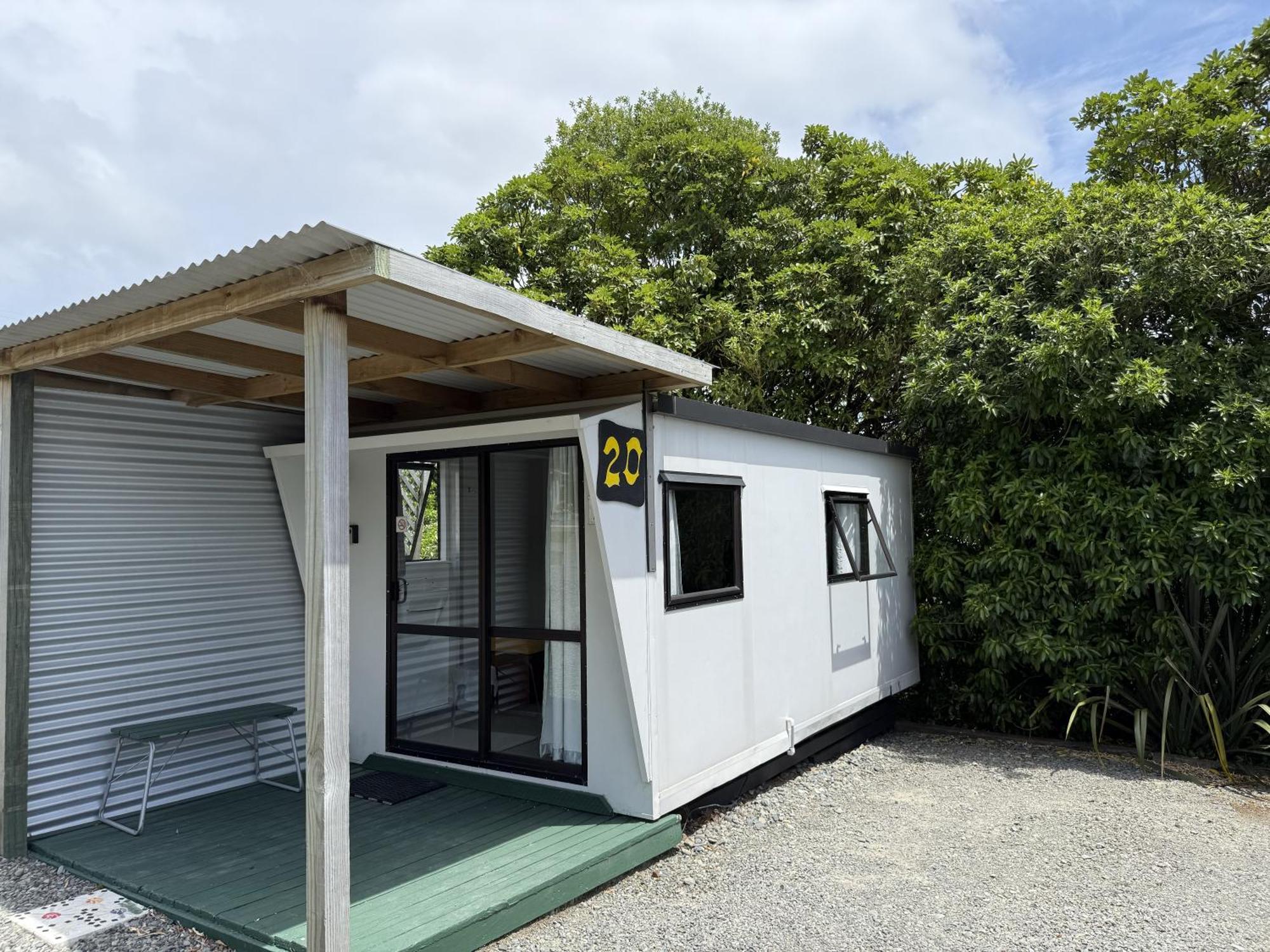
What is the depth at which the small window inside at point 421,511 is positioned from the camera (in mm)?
4805

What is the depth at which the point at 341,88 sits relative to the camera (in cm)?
1110

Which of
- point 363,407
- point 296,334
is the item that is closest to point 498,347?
point 296,334

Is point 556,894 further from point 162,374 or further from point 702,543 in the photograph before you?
point 162,374

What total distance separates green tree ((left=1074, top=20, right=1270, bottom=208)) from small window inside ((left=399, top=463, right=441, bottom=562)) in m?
6.38

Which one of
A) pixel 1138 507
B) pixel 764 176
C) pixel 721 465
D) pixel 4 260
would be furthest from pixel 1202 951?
pixel 4 260

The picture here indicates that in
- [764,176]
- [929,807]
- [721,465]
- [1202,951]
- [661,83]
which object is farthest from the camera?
[661,83]

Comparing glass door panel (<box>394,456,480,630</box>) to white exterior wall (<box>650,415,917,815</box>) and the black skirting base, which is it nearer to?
white exterior wall (<box>650,415,917,815</box>)

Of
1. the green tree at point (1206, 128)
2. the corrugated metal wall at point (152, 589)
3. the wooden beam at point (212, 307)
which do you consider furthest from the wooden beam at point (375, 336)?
the green tree at point (1206, 128)

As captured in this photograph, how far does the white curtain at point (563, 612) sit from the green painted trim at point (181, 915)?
173cm

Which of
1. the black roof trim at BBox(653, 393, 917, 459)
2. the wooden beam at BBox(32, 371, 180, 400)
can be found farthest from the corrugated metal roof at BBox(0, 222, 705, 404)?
the wooden beam at BBox(32, 371, 180, 400)

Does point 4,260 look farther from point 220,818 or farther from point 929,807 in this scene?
point 929,807

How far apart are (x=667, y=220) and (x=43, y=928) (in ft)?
30.3

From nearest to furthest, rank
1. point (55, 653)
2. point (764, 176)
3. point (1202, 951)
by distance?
point (1202, 951) → point (55, 653) → point (764, 176)

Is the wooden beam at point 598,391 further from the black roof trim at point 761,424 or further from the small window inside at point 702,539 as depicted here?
the small window inside at point 702,539
